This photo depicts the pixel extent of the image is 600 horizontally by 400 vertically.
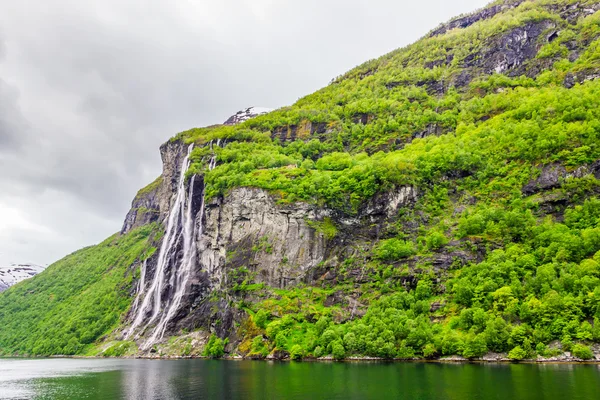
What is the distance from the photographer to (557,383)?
115 feet

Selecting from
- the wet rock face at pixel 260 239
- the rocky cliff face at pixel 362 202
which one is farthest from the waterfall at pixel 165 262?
the wet rock face at pixel 260 239

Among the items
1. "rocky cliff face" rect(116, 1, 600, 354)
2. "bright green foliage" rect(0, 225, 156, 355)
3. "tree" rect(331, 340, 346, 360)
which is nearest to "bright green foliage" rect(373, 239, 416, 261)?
"rocky cliff face" rect(116, 1, 600, 354)

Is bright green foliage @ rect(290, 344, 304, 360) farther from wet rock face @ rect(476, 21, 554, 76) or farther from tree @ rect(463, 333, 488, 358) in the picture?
wet rock face @ rect(476, 21, 554, 76)

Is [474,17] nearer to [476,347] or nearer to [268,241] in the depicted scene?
[268,241]

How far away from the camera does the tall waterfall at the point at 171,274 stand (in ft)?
342

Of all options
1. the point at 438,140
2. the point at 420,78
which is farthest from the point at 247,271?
the point at 420,78

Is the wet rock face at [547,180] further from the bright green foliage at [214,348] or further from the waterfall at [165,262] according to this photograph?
the waterfall at [165,262]

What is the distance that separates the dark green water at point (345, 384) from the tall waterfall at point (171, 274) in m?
49.4

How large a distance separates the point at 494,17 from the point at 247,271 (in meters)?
153

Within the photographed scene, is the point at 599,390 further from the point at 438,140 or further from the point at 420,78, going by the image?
the point at 420,78

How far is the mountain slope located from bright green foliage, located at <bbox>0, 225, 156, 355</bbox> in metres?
3.64

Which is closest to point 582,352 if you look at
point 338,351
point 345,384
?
point 345,384

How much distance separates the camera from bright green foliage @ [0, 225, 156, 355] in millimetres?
134500

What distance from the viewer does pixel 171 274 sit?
111 m
